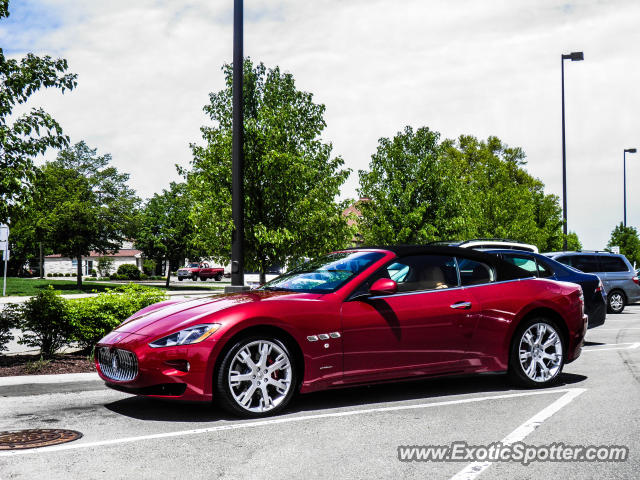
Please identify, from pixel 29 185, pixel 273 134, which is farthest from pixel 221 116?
pixel 29 185

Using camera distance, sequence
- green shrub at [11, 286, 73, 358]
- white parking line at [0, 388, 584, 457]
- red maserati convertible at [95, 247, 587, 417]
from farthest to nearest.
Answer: green shrub at [11, 286, 73, 358], red maserati convertible at [95, 247, 587, 417], white parking line at [0, 388, 584, 457]

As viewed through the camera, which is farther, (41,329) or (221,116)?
(221,116)

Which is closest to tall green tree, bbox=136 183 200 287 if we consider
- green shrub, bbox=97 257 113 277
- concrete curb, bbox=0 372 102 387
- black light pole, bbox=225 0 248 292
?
green shrub, bbox=97 257 113 277

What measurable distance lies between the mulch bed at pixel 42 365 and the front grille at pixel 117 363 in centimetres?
187

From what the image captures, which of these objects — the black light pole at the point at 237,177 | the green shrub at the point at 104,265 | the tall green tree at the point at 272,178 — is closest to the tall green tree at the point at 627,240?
the green shrub at the point at 104,265

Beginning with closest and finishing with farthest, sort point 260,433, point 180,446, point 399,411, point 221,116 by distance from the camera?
point 180,446, point 260,433, point 399,411, point 221,116

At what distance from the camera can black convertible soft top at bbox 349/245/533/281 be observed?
273 inches

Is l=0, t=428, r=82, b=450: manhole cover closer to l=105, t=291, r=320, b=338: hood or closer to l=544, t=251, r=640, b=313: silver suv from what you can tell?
l=105, t=291, r=320, b=338: hood

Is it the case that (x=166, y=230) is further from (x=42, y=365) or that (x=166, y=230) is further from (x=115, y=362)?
(x=115, y=362)

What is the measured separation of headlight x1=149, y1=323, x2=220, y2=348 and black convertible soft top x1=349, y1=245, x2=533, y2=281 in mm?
2071

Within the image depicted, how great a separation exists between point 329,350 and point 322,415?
0.55m

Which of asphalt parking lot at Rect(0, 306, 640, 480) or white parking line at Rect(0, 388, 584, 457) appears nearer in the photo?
asphalt parking lot at Rect(0, 306, 640, 480)

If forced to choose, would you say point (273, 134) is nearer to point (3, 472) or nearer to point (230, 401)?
point (230, 401)

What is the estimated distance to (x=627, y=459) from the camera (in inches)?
180
